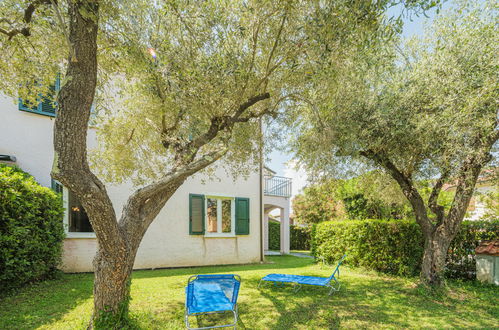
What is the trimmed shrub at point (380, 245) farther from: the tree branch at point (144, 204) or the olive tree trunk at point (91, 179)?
the olive tree trunk at point (91, 179)

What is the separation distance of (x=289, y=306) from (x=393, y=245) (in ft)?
16.6

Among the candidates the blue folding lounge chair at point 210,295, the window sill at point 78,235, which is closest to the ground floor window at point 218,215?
the window sill at point 78,235

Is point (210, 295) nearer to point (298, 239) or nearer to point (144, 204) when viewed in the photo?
point (144, 204)

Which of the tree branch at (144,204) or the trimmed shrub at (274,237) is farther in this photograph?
the trimmed shrub at (274,237)

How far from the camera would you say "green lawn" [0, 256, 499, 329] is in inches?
181

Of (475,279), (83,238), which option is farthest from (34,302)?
(475,279)

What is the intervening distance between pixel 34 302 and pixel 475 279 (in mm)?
10395

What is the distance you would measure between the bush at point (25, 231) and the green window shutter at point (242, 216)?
242 inches

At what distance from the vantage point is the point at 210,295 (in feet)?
15.6

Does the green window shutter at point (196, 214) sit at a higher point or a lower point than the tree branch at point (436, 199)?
lower

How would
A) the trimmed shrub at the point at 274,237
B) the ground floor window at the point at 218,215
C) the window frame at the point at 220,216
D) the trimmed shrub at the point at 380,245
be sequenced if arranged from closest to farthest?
1. the trimmed shrub at the point at 380,245
2. the ground floor window at the point at 218,215
3. the window frame at the point at 220,216
4. the trimmed shrub at the point at 274,237

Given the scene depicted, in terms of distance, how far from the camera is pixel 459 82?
557cm

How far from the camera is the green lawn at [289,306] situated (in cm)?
461

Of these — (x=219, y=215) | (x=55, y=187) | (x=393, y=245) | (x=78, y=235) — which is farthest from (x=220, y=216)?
(x=393, y=245)
